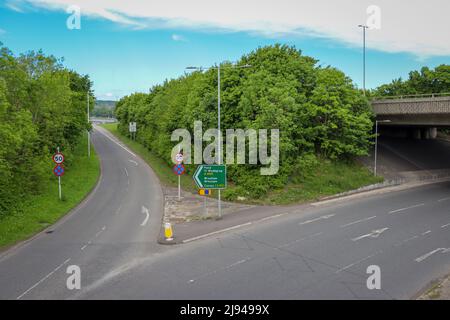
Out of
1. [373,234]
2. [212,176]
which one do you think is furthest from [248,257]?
[212,176]

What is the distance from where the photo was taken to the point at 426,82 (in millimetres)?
61344

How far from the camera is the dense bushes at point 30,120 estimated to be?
2142 centimetres

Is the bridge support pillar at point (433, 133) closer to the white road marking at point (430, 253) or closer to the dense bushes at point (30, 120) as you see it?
the white road marking at point (430, 253)

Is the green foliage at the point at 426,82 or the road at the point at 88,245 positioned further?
the green foliage at the point at 426,82

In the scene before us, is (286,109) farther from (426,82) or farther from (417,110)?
(426,82)

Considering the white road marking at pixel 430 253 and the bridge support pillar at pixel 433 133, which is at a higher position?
the bridge support pillar at pixel 433 133

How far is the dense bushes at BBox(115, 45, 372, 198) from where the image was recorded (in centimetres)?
2903

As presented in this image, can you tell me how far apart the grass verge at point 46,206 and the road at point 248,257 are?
3.42ft

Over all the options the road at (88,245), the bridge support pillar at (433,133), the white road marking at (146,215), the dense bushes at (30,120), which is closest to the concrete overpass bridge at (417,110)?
the bridge support pillar at (433,133)

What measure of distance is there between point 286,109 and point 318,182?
264 inches

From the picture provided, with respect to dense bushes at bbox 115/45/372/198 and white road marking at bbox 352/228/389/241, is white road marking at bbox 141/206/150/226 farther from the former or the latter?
white road marking at bbox 352/228/389/241

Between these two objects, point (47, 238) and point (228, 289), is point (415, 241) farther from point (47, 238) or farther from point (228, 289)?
point (47, 238)

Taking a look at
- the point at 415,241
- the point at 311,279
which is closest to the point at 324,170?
the point at 415,241

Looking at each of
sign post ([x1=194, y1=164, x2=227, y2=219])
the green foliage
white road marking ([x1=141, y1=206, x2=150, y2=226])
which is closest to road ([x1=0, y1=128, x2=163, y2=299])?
white road marking ([x1=141, y1=206, x2=150, y2=226])
